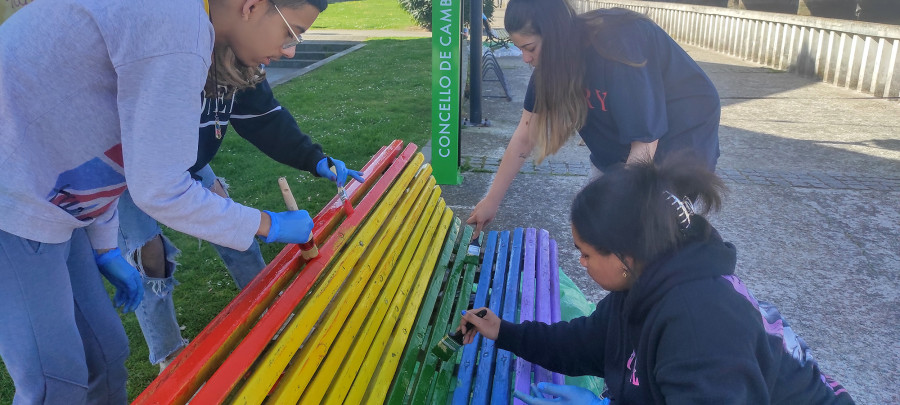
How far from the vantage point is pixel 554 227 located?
4305 millimetres

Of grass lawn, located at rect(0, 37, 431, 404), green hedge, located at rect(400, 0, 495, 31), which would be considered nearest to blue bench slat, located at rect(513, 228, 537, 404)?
grass lawn, located at rect(0, 37, 431, 404)

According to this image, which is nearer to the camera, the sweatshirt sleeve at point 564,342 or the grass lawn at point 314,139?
the sweatshirt sleeve at point 564,342

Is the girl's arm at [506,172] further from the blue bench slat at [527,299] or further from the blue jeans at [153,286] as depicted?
the blue jeans at [153,286]

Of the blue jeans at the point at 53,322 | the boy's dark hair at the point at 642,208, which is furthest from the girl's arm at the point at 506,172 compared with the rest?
the blue jeans at the point at 53,322

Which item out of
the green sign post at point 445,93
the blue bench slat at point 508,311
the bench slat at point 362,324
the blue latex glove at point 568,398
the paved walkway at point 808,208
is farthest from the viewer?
the green sign post at point 445,93

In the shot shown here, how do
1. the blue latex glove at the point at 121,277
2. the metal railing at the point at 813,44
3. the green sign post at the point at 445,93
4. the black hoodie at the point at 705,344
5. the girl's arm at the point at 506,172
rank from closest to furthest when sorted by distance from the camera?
the black hoodie at the point at 705,344, the blue latex glove at the point at 121,277, the girl's arm at the point at 506,172, the green sign post at the point at 445,93, the metal railing at the point at 813,44

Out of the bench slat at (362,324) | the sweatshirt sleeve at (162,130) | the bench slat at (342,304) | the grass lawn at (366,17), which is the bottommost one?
the grass lawn at (366,17)

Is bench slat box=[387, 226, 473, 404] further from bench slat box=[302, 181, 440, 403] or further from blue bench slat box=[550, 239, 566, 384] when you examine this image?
blue bench slat box=[550, 239, 566, 384]

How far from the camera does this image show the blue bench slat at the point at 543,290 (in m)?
2.24

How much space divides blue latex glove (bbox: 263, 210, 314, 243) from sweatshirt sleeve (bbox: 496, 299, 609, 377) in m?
0.79

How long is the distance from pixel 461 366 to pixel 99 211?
128cm

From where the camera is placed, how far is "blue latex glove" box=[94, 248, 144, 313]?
195cm

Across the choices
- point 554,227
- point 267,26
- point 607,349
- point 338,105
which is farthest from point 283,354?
point 338,105

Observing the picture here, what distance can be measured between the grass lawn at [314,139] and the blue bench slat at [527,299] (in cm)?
161
